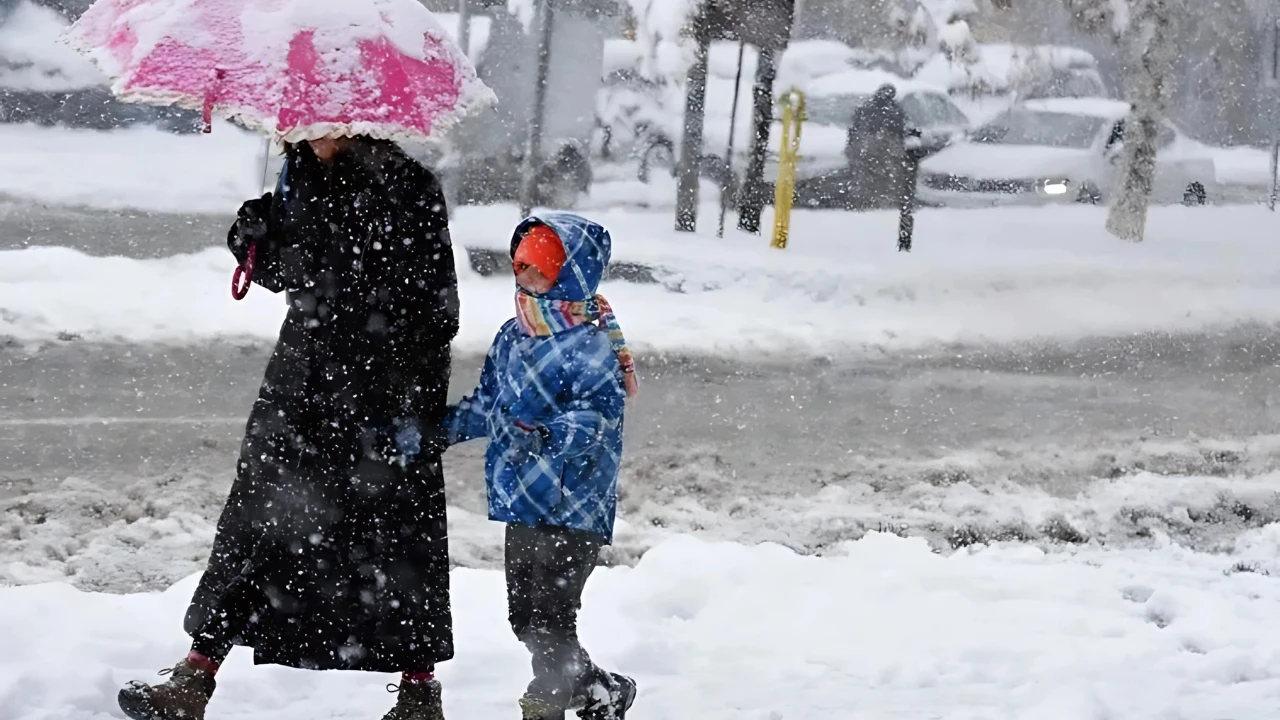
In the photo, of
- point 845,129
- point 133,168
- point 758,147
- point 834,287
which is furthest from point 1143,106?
point 133,168

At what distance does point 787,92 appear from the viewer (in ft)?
57.0

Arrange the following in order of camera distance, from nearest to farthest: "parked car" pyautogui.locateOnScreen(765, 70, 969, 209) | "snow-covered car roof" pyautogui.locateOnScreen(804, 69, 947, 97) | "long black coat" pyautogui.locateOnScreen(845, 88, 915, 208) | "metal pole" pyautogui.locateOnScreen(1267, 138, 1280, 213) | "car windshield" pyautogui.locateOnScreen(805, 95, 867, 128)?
"long black coat" pyautogui.locateOnScreen(845, 88, 915, 208)
"parked car" pyautogui.locateOnScreen(765, 70, 969, 209)
"car windshield" pyautogui.locateOnScreen(805, 95, 867, 128)
"snow-covered car roof" pyautogui.locateOnScreen(804, 69, 947, 97)
"metal pole" pyautogui.locateOnScreen(1267, 138, 1280, 213)

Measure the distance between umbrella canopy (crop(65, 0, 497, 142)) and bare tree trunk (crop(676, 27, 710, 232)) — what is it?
12.6 m

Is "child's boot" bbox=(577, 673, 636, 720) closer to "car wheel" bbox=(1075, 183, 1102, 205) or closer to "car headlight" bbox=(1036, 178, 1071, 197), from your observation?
"car headlight" bbox=(1036, 178, 1071, 197)

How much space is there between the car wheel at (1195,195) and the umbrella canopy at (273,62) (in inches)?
822

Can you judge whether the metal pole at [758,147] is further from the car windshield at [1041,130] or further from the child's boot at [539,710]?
the child's boot at [539,710]

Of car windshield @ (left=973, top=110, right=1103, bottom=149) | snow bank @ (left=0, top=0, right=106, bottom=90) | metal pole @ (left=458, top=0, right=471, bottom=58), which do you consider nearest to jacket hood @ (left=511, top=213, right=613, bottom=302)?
metal pole @ (left=458, top=0, right=471, bottom=58)

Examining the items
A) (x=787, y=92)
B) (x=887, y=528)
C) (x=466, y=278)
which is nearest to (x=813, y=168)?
(x=787, y=92)

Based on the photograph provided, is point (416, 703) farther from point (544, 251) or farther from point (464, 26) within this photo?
point (464, 26)

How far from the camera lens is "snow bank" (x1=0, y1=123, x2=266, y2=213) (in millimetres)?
16906

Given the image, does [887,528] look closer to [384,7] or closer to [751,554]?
[751,554]

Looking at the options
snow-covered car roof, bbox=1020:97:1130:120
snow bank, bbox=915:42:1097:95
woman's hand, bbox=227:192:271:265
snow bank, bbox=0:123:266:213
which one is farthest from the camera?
snow-covered car roof, bbox=1020:97:1130:120

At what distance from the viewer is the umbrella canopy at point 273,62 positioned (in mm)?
3430

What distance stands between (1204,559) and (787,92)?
39.0 feet
